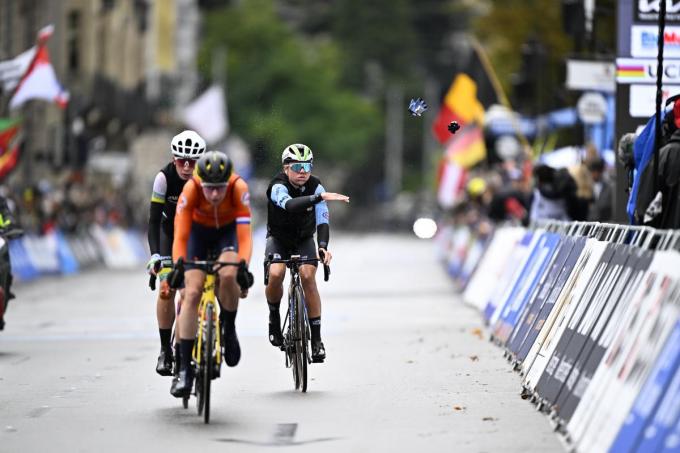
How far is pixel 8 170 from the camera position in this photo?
30594 millimetres

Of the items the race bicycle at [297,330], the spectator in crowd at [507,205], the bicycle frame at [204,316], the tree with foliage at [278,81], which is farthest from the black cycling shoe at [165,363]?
the tree with foliage at [278,81]

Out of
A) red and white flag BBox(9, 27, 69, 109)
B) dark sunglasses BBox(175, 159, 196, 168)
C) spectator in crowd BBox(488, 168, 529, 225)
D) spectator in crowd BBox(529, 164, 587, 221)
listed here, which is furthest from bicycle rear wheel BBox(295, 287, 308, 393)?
red and white flag BBox(9, 27, 69, 109)

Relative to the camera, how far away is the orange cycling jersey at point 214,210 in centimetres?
1191

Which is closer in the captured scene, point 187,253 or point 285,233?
Result: point 187,253

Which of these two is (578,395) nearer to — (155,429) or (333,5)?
(155,429)

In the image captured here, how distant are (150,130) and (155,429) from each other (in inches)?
2396

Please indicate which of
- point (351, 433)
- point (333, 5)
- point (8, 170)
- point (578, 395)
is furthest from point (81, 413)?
point (333, 5)

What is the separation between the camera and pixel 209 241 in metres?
12.2

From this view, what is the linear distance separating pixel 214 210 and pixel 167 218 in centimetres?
150

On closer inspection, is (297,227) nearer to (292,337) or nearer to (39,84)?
(292,337)

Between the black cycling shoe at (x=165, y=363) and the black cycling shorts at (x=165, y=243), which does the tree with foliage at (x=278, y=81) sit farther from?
the black cycling shoe at (x=165, y=363)

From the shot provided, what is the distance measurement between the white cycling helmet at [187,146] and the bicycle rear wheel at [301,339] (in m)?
1.41

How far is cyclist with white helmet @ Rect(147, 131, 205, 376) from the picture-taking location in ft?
42.5

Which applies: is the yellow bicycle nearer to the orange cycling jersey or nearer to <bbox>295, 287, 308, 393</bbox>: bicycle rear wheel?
the orange cycling jersey
